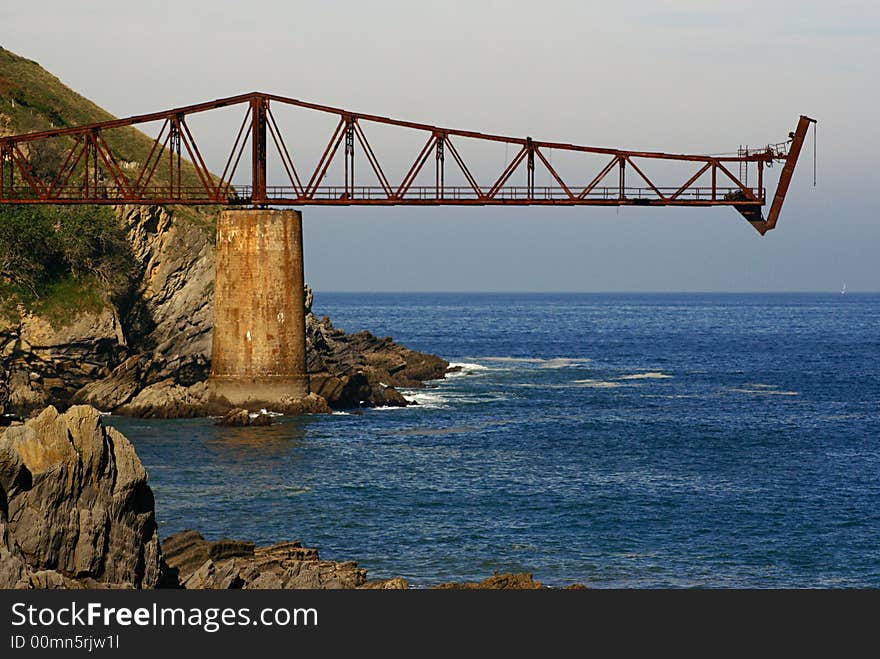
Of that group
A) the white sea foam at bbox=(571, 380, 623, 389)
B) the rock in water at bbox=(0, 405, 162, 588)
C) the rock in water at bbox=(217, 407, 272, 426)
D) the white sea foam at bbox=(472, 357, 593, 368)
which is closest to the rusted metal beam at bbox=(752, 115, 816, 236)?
the white sea foam at bbox=(571, 380, 623, 389)

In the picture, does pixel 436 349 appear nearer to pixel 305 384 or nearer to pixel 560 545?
pixel 305 384

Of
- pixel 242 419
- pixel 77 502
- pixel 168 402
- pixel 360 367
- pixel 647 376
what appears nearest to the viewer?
pixel 77 502

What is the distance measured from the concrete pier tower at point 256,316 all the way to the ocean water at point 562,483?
3.38m

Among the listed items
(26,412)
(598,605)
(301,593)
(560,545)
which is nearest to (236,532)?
(560,545)

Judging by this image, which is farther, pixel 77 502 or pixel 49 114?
pixel 49 114

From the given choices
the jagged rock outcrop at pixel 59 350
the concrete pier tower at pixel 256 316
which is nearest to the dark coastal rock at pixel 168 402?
the concrete pier tower at pixel 256 316

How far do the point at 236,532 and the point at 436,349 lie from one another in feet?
333

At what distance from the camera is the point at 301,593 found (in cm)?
2103

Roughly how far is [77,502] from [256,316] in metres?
44.4

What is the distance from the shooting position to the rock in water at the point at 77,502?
24.3 m

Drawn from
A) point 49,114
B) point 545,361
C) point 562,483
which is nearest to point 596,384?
point 545,361

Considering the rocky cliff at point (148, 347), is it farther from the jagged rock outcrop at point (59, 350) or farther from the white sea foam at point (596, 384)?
the white sea foam at point (596, 384)

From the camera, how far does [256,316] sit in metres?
69.2

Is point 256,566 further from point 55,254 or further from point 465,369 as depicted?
point 465,369
